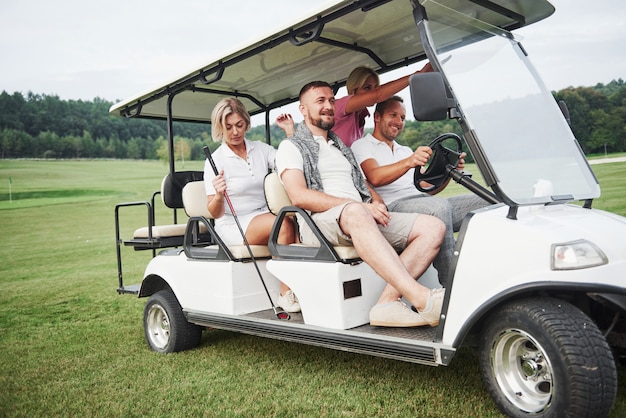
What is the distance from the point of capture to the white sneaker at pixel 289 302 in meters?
3.66

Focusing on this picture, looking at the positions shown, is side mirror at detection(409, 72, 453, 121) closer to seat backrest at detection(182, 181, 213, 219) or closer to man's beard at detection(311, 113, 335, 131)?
man's beard at detection(311, 113, 335, 131)

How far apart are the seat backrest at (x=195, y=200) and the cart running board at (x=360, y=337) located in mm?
928

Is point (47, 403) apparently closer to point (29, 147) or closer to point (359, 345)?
point (359, 345)

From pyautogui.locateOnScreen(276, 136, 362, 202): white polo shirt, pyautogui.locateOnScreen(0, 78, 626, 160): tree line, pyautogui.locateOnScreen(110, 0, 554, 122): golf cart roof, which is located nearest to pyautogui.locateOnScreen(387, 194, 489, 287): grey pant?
pyautogui.locateOnScreen(276, 136, 362, 202): white polo shirt

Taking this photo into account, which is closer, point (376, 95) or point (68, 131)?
point (376, 95)

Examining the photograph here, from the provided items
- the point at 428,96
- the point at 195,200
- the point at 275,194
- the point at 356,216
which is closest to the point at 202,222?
the point at 195,200

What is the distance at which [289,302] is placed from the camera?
3691 millimetres

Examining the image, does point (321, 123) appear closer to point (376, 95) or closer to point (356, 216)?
point (376, 95)

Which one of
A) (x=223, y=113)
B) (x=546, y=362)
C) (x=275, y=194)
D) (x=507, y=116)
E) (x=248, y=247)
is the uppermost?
(x=223, y=113)

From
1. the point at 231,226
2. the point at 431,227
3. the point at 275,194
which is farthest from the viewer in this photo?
the point at 231,226

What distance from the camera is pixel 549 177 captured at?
9.46 feet

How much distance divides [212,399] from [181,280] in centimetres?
126

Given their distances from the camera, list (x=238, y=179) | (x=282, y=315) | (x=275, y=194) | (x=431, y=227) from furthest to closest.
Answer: (x=238, y=179)
(x=275, y=194)
(x=282, y=315)
(x=431, y=227)

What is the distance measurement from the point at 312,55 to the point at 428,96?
180 cm
